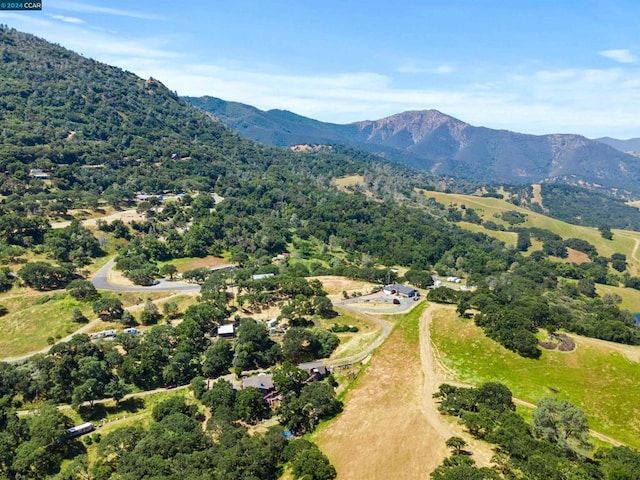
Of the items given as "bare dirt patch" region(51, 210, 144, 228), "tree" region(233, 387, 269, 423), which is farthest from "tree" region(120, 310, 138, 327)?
"bare dirt patch" region(51, 210, 144, 228)

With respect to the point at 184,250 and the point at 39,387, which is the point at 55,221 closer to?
the point at 184,250

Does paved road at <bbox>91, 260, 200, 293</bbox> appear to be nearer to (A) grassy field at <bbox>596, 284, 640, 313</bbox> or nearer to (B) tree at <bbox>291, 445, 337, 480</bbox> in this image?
(B) tree at <bbox>291, 445, 337, 480</bbox>

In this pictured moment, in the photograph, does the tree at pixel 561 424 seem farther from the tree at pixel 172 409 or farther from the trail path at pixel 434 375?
the tree at pixel 172 409

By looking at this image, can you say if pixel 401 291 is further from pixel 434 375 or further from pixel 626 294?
pixel 626 294

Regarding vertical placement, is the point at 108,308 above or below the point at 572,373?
below

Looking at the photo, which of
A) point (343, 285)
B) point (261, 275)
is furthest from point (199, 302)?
point (343, 285)

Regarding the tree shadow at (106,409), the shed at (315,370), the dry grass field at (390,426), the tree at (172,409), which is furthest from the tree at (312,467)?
the tree shadow at (106,409)
